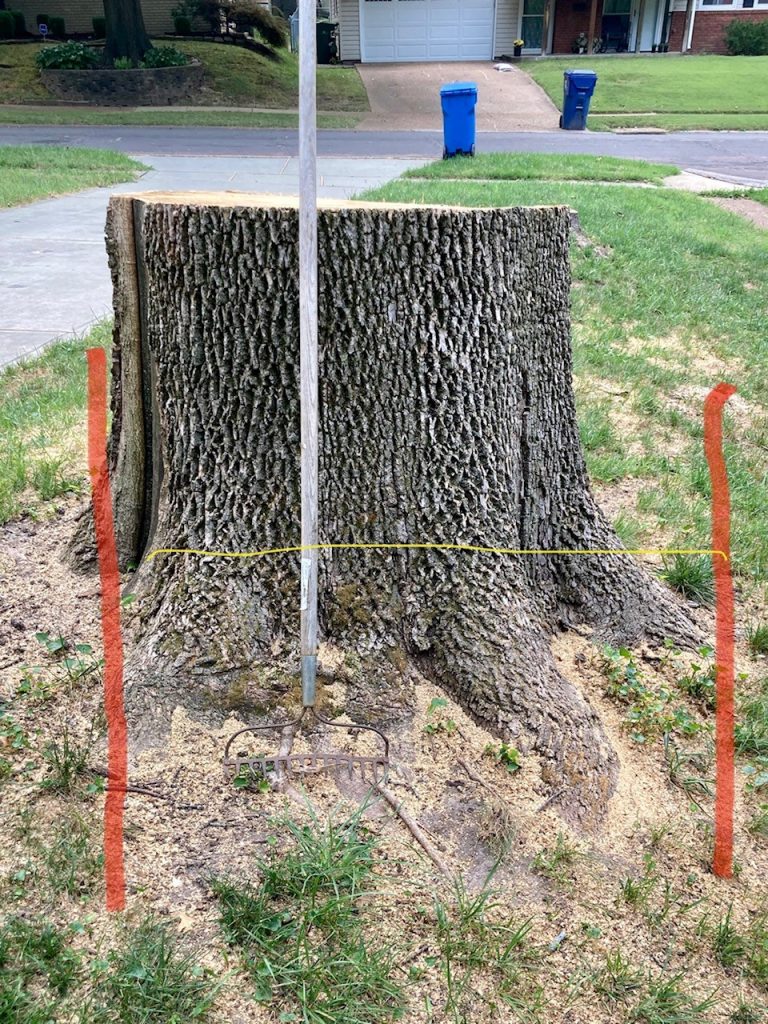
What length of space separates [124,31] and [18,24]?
8.06 metres

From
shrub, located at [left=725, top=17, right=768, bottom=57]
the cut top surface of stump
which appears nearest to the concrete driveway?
shrub, located at [left=725, top=17, right=768, bottom=57]

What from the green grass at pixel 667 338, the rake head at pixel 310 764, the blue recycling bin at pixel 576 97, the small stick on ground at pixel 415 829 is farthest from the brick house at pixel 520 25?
the small stick on ground at pixel 415 829

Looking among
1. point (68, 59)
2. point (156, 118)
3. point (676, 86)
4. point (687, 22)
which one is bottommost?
point (156, 118)

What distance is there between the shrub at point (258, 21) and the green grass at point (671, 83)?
331 inches

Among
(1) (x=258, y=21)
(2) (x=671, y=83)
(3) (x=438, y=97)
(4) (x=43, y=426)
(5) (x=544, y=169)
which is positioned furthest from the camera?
(1) (x=258, y=21)

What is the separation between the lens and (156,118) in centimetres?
2023

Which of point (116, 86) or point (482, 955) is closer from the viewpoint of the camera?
point (482, 955)

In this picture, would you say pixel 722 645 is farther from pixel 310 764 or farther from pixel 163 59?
pixel 163 59

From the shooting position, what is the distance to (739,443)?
4770 mm

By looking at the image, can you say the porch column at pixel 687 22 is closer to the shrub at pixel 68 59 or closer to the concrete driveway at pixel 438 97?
the concrete driveway at pixel 438 97

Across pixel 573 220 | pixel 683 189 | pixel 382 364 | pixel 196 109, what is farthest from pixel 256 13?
pixel 382 364

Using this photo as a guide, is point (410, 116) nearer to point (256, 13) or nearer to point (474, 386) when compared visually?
point (256, 13)

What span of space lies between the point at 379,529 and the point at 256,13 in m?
30.2

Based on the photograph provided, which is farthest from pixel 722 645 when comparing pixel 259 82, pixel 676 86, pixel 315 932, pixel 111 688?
pixel 676 86
